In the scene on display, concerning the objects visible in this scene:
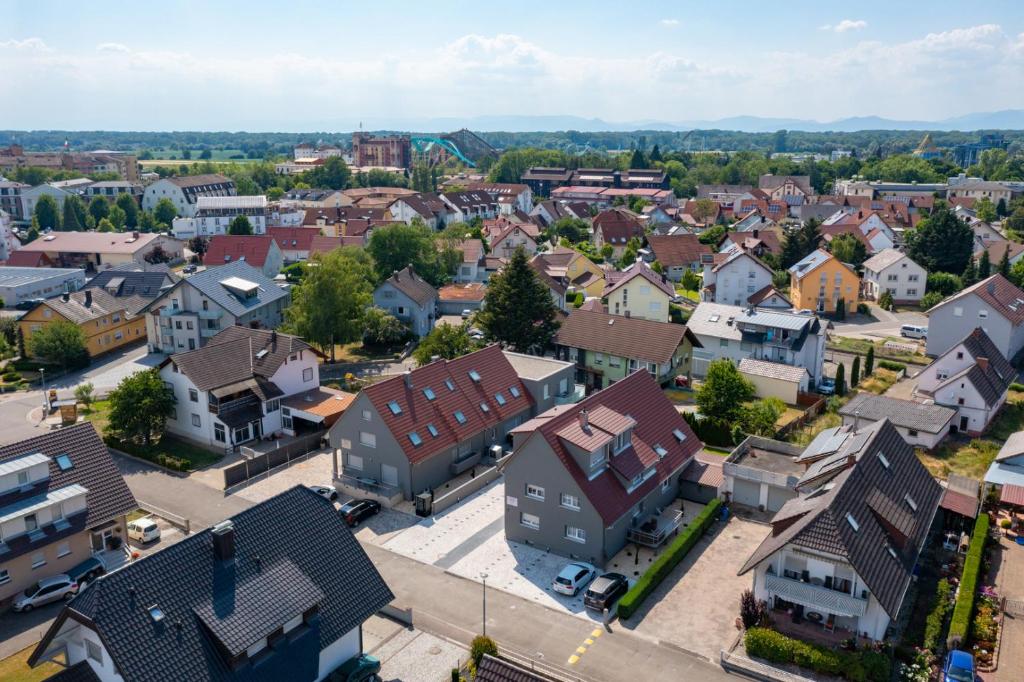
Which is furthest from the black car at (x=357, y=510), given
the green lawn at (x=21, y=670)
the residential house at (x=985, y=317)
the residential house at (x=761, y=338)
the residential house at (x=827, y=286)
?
the residential house at (x=827, y=286)

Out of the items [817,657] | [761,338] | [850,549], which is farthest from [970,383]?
[817,657]

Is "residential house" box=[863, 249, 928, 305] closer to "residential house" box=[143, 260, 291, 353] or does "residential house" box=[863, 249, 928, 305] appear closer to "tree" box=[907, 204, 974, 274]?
"tree" box=[907, 204, 974, 274]

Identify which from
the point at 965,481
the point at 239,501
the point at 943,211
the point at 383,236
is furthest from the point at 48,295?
the point at 943,211

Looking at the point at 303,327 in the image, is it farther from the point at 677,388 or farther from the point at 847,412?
the point at 847,412

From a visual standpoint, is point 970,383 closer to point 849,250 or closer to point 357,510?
point 357,510

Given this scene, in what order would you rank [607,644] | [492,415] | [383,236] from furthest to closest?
[383,236] < [492,415] < [607,644]

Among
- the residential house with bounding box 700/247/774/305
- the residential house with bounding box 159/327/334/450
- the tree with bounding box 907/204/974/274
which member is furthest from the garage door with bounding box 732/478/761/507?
the tree with bounding box 907/204/974/274
